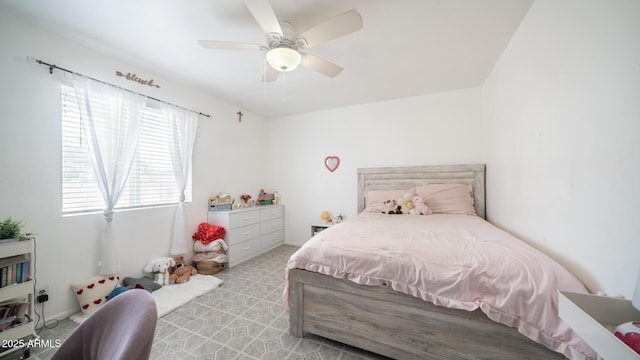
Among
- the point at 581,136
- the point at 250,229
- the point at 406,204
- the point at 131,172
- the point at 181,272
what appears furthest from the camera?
the point at 250,229

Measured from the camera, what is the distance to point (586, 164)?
1.07 metres

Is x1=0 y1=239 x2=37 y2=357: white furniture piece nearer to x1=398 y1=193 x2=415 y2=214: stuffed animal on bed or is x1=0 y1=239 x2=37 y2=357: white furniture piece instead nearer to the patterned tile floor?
the patterned tile floor

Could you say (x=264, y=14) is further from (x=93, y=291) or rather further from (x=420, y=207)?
(x=93, y=291)

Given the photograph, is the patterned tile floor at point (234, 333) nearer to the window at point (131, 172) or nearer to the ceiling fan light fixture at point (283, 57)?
the window at point (131, 172)

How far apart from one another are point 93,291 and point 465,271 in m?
2.93

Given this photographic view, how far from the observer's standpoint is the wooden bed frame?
1111 millimetres

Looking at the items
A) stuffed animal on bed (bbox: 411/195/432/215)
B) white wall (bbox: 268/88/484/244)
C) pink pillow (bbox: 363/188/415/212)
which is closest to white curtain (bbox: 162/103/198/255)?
white wall (bbox: 268/88/484/244)

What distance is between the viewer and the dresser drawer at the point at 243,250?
3014 mm

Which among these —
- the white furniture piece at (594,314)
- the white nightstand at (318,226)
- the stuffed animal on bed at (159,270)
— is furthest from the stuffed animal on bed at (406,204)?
the stuffed animal on bed at (159,270)

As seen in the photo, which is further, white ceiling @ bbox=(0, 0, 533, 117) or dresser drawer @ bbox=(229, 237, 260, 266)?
dresser drawer @ bbox=(229, 237, 260, 266)

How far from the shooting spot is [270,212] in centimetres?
380

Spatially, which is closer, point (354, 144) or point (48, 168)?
point (48, 168)

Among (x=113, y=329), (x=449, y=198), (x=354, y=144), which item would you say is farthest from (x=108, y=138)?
(x=449, y=198)

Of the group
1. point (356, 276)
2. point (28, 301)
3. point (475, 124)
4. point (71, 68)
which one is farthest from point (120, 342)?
point (475, 124)
